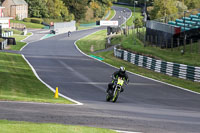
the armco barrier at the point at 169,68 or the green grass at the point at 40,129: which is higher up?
the green grass at the point at 40,129

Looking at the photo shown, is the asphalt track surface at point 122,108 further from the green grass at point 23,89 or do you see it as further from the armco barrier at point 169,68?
the armco barrier at point 169,68

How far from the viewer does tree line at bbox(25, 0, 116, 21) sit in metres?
138

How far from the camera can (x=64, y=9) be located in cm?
14550

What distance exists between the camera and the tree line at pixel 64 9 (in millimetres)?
137750

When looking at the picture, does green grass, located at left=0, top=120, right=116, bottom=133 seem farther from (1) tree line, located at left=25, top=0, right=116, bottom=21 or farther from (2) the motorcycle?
(1) tree line, located at left=25, top=0, right=116, bottom=21

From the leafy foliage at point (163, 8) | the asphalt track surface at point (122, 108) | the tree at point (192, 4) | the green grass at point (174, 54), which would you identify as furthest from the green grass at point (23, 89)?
the tree at point (192, 4)

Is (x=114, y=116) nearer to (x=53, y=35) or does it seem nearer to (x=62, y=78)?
(x=62, y=78)

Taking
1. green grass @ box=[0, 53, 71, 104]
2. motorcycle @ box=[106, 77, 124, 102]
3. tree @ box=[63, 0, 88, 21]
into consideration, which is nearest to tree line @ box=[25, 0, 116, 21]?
tree @ box=[63, 0, 88, 21]

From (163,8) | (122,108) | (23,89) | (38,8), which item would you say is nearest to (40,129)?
(122,108)

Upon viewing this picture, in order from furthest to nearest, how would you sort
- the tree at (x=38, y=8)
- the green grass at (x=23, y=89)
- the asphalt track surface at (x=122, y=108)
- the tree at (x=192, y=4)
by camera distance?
1. the tree at (x=38, y=8)
2. the tree at (x=192, y=4)
3. the green grass at (x=23, y=89)
4. the asphalt track surface at (x=122, y=108)

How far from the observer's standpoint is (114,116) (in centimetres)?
1655

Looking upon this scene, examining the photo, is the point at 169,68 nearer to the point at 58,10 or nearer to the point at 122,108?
the point at 122,108

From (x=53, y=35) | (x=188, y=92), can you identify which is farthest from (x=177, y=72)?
(x=53, y=35)

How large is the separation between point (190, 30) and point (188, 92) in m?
24.4
